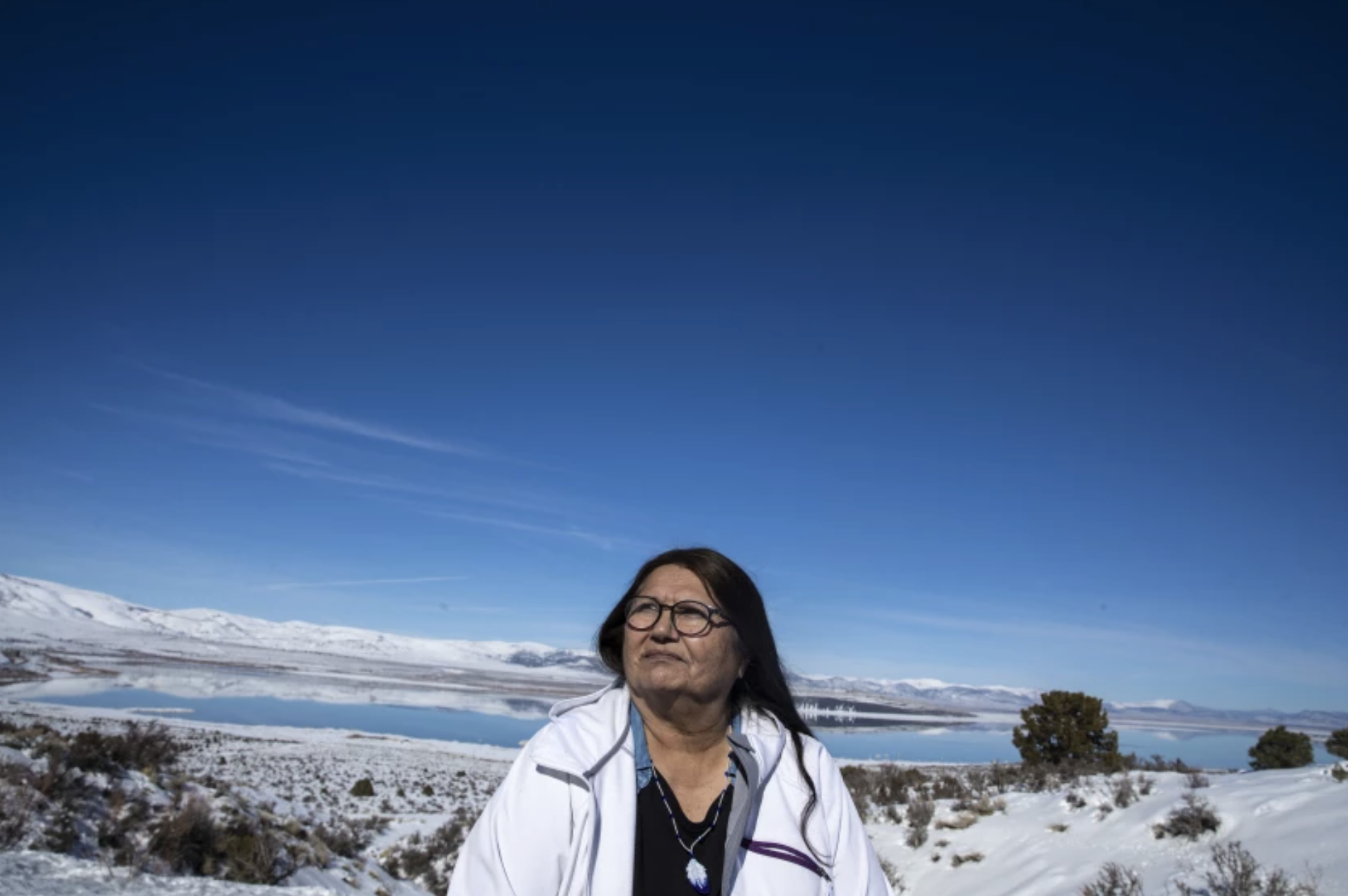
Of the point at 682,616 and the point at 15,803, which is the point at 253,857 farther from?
the point at 682,616

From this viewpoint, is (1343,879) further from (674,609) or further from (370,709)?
(370,709)

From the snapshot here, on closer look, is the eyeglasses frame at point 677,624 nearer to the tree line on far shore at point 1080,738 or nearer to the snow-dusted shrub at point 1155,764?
the snow-dusted shrub at point 1155,764

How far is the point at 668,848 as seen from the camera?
1714mm

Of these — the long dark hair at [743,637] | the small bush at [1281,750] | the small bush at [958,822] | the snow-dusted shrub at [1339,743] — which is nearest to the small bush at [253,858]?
the long dark hair at [743,637]

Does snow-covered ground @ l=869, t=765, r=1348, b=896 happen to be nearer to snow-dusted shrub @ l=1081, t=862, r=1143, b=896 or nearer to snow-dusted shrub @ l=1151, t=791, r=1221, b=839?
snow-dusted shrub @ l=1151, t=791, r=1221, b=839

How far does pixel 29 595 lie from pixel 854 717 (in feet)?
402

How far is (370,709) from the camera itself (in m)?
43.8

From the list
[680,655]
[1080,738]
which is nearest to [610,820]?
[680,655]

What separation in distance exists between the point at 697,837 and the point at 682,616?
1.61 ft

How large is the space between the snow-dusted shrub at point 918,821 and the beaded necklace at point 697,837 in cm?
761

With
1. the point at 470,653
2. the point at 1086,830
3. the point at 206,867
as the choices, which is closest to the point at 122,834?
the point at 206,867

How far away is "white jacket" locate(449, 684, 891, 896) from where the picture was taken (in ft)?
4.89

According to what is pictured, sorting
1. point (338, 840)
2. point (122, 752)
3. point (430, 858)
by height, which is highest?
point (122, 752)

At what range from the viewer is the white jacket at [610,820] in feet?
4.89
